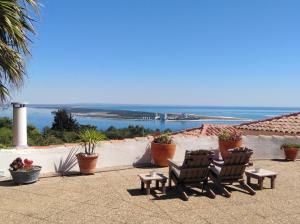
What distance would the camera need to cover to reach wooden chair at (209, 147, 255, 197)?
23.3 feet

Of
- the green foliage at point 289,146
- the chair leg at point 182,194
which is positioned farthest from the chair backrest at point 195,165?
the green foliage at point 289,146

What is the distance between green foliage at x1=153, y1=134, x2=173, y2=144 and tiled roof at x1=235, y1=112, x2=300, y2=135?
23.8 feet

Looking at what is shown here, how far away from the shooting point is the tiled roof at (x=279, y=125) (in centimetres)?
1575

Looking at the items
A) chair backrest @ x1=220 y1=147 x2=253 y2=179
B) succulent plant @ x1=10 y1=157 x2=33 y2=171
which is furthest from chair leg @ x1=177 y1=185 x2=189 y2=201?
succulent plant @ x1=10 y1=157 x2=33 y2=171

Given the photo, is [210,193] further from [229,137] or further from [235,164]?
[229,137]

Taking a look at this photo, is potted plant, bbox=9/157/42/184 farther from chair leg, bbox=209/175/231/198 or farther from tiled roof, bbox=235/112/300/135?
tiled roof, bbox=235/112/300/135

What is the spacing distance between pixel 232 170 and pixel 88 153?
3.60m

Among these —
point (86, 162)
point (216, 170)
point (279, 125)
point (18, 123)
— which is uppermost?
point (18, 123)

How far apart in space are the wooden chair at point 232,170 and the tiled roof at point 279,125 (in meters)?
8.71

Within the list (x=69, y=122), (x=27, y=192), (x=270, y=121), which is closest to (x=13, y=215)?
(x=27, y=192)

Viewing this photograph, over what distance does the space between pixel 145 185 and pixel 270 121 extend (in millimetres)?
12003

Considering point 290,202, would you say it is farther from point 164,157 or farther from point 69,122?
point 69,122

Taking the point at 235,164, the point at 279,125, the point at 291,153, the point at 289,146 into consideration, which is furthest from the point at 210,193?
the point at 279,125

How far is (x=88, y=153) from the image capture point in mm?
8914
